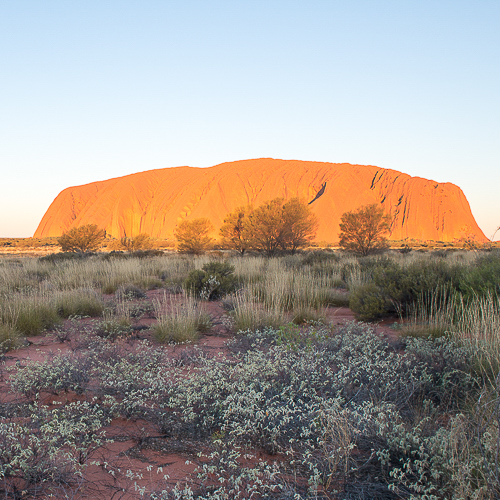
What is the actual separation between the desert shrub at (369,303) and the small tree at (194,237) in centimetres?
2620

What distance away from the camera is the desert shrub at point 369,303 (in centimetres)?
677

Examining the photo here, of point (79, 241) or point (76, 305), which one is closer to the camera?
point (76, 305)

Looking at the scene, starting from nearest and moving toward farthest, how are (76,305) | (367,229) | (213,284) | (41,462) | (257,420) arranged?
1. (41,462)
2. (257,420)
3. (76,305)
4. (213,284)
5. (367,229)

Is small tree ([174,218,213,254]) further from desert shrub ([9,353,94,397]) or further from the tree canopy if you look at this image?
desert shrub ([9,353,94,397])

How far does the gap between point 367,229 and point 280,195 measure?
5994 cm

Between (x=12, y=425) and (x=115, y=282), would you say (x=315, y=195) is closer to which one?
(x=115, y=282)

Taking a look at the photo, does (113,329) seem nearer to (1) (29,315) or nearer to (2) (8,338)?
(2) (8,338)

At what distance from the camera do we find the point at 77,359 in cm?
394

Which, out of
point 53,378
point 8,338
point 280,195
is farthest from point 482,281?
point 280,195

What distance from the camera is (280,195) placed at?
86.8m

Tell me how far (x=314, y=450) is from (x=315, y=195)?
8994cm

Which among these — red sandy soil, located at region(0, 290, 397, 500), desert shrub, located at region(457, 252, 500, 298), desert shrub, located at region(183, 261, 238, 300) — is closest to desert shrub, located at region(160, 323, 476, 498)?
red sandy soil, located at region(0, 290, 397, 500)

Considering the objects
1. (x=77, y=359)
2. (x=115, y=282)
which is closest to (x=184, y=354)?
(x=77, y=359)

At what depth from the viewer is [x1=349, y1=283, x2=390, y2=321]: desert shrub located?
22.2 feet
